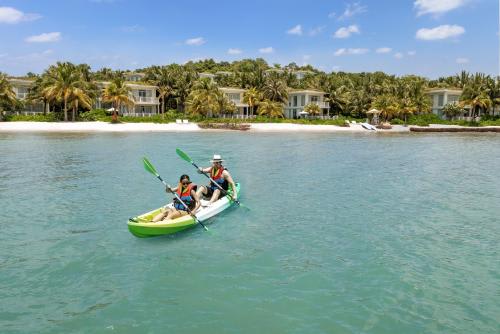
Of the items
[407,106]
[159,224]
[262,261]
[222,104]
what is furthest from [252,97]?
[262,261]

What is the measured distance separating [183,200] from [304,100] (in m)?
72.2

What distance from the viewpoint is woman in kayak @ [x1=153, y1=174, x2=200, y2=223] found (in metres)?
12.7

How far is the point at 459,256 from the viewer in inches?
457

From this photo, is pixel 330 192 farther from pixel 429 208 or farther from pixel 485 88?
pixel 485 88

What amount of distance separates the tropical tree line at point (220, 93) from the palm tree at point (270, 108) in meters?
0.18

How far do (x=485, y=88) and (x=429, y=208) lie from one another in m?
71.0

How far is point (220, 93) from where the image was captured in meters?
71.8

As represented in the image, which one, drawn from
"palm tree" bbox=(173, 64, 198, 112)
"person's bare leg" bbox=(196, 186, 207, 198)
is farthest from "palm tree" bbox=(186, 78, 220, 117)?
"person's bare leg" bbox=(196, 186, 207, 198)

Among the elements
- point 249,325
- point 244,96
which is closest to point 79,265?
point 249,325

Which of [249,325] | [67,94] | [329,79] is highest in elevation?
[329,79]

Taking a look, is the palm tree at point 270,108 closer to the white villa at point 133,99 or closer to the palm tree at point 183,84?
the palm tree at point 183,84

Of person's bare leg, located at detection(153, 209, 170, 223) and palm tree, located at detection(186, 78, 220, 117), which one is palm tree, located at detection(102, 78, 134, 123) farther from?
person's bare leg, located at detection(153, 209, 170, 223)

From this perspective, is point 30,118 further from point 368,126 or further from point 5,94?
point 368,126

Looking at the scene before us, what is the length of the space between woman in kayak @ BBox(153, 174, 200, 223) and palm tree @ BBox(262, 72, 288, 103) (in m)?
65.7
